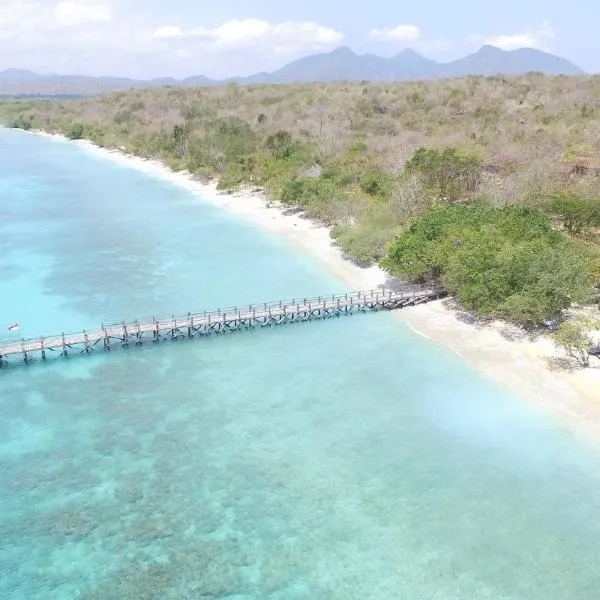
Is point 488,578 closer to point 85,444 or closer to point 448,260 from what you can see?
point 85,444

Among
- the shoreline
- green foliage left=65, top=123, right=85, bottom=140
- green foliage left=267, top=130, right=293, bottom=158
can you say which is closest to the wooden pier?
the shoreline

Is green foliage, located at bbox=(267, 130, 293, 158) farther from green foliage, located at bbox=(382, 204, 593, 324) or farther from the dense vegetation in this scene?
green foliage, located at bbox=(382, 204, 593, 324)

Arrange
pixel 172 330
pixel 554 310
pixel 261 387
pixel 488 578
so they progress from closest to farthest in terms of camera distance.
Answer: pixel 488 578 → pixel 261 387 → pixel 554 310 → pixel 172 330

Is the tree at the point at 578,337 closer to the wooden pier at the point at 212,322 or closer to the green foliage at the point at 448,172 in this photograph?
the wooden pier at the point at 212,322

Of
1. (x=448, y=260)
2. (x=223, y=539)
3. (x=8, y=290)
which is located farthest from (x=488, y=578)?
(x=8, y=290)

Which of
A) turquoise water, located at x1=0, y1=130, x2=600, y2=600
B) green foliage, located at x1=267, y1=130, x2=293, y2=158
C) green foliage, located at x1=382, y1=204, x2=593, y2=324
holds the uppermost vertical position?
green foliage, located at x1=267, y1=130, x2=293, y2=158

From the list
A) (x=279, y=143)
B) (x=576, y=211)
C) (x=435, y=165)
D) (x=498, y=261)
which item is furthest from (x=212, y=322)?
(x=279, y=143)

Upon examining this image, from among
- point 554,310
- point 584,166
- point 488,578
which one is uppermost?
point 584,166
